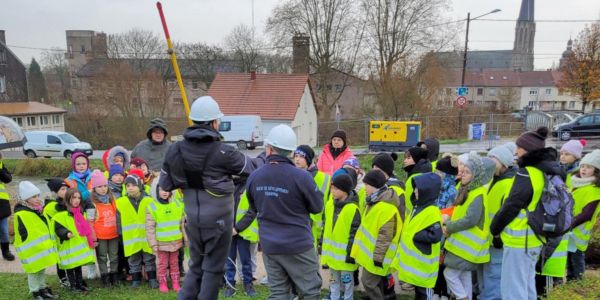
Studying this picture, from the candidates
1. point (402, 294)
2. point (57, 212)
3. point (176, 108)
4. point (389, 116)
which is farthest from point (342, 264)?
point (176, 108)

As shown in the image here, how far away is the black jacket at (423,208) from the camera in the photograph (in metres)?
4.34

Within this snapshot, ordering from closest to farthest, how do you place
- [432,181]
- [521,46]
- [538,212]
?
1. [538,212]
2. [432,181]
3. [521,46]

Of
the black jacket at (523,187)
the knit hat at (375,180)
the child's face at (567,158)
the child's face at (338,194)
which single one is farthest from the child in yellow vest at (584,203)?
the child's face at (338,194)

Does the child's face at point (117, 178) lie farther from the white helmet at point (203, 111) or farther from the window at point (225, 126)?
the window at point (225, 126)

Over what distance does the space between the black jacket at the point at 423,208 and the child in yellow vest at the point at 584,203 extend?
6.82 feet

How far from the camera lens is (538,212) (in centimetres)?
402

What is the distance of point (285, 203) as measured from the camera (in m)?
3.66

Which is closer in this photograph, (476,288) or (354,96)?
(476,288)

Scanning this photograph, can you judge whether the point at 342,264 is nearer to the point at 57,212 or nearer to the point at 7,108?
the point at 57,212

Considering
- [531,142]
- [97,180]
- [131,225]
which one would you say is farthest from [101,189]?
[531,142]

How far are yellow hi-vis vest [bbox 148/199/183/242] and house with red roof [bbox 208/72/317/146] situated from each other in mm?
24738

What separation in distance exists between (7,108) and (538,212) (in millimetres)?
46923

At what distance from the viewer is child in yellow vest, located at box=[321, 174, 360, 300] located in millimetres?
4785

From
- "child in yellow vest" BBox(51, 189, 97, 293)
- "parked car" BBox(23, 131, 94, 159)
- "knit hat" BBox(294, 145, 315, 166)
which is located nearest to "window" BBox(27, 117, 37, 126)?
"parked car" BBox(23, 131, 94, 159)
